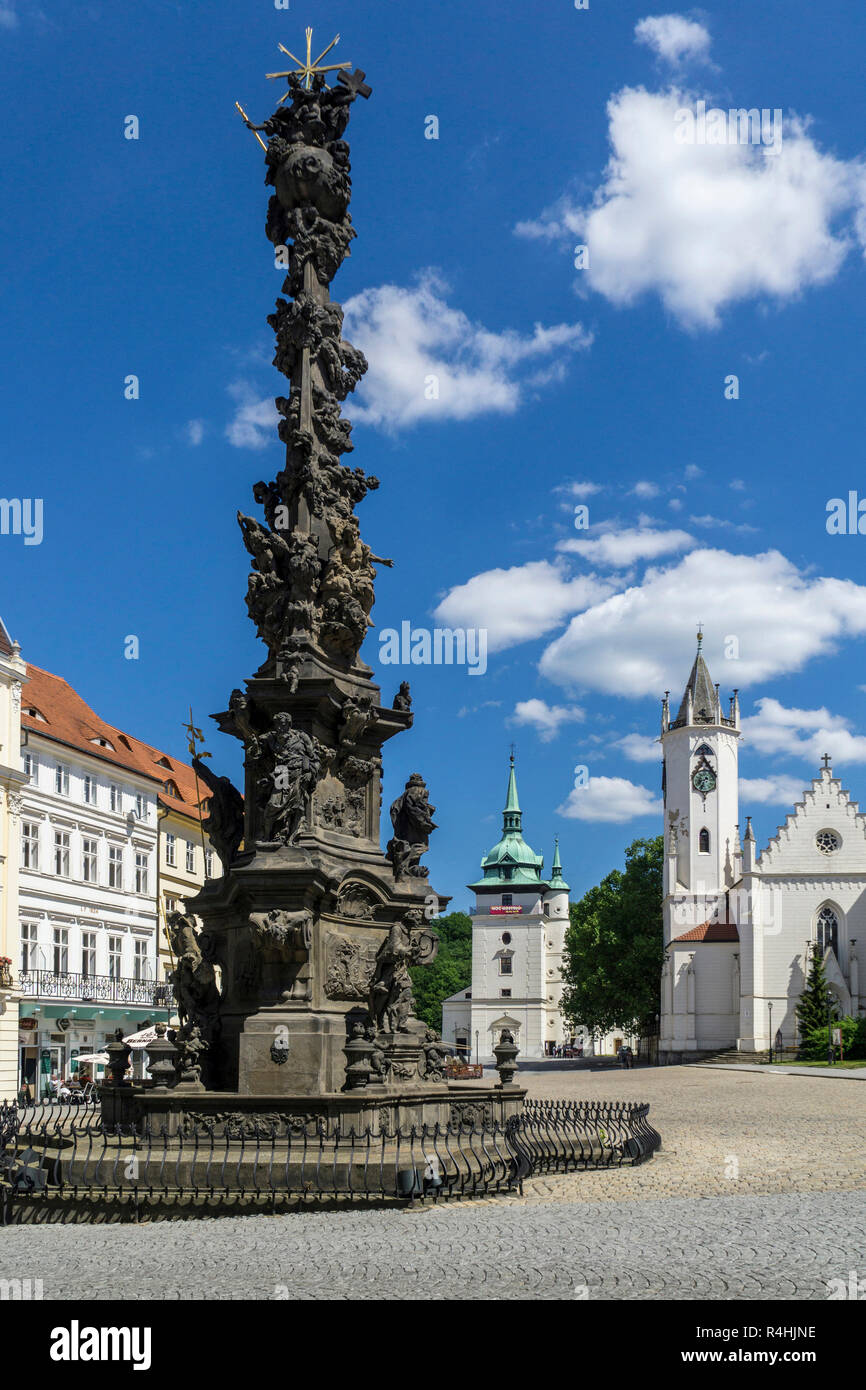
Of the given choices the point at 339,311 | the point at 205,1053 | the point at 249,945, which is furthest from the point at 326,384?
the point at 205,1053

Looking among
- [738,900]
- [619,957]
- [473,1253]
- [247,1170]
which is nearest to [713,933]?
[738,900]

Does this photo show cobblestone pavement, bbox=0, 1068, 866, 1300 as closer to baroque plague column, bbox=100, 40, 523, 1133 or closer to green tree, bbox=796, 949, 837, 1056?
baroque plague column, bbox=100, 40, 523, 1133

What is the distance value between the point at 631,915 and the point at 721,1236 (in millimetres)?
76930

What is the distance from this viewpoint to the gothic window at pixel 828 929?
71688mm

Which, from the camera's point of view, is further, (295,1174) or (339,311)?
(339,311)

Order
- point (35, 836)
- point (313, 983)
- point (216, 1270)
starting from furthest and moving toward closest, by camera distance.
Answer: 1. point (35, 836)
2. point (313, 983)
3. point (216, 1270)

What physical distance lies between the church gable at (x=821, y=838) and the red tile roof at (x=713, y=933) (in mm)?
5171

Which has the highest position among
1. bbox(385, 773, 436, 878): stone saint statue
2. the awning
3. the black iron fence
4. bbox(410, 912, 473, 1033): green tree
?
bbox(385, 773, 436, 878): stone saint statue

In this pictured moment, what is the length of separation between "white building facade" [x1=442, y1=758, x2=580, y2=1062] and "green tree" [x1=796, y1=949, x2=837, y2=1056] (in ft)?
161

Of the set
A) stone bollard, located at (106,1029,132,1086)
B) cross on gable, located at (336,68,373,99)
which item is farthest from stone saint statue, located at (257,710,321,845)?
cross on gable, located at (336,68,373,99)

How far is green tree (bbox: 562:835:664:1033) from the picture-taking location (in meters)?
83.4

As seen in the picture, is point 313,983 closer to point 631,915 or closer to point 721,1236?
point 721,1236

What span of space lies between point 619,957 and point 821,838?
17.3 m

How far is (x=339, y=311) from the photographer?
1823 centimetres
